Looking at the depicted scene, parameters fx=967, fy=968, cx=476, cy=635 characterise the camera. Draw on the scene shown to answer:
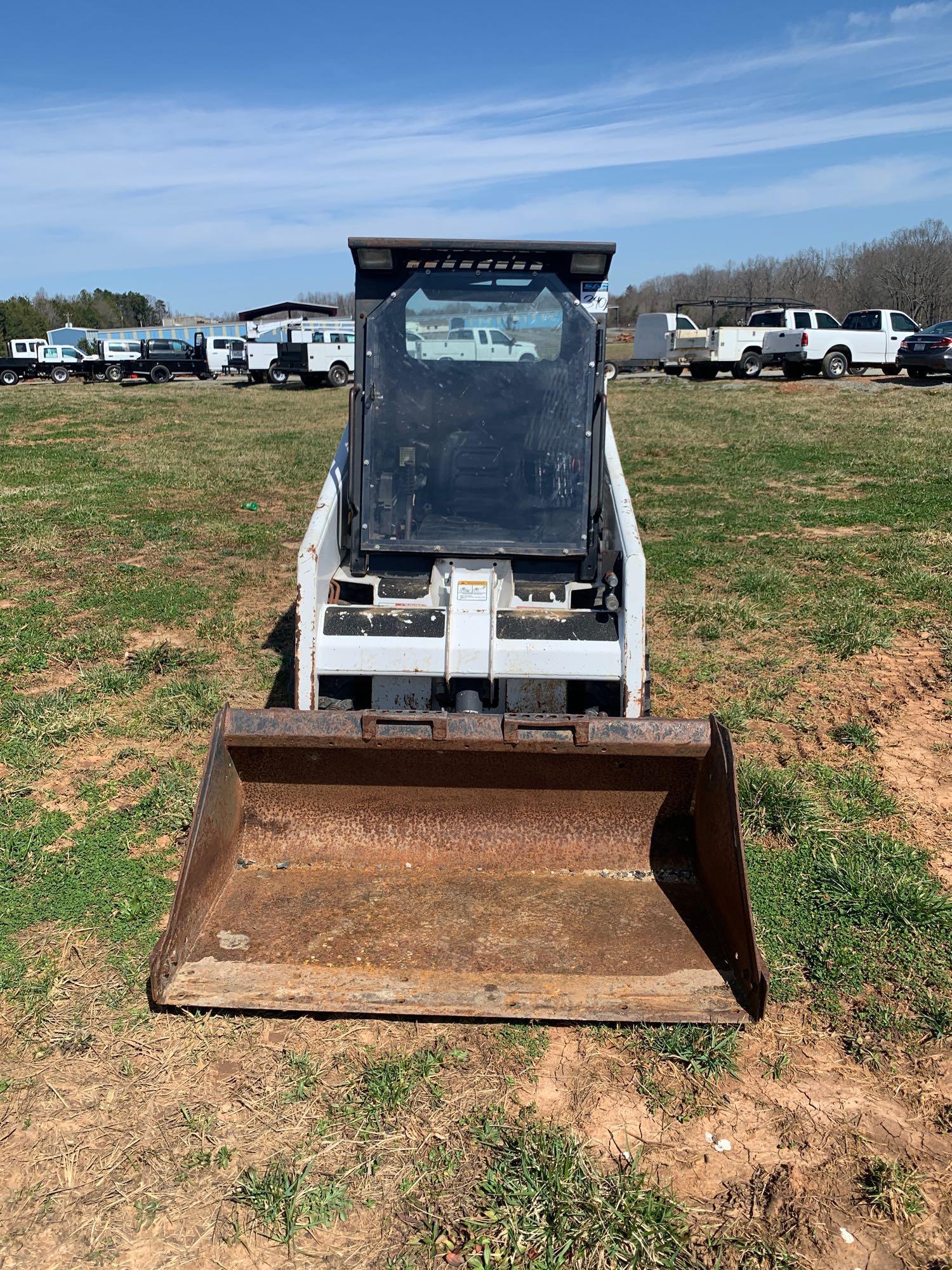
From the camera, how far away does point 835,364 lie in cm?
2488

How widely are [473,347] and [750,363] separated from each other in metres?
23.4

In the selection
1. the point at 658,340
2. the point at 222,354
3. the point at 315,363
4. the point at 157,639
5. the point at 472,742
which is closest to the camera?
the point at 472,742

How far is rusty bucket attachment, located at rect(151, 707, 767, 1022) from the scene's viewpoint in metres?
2.97

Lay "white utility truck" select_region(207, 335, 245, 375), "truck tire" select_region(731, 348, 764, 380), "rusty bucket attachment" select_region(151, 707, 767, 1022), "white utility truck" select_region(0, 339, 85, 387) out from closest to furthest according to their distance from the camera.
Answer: "rusty bucket attachment" select_region(151, 707, 767, 1022) < "truck tire" select_region(731, 348, 764, 380) < "white utility truck" select_region(0, 339, 85, 387) < "white utility truck" select_region(207, 335, 245, 375)

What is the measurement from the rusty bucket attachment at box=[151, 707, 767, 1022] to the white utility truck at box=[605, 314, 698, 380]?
25.2 m

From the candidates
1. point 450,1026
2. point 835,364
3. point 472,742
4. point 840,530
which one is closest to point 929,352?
point 835,364

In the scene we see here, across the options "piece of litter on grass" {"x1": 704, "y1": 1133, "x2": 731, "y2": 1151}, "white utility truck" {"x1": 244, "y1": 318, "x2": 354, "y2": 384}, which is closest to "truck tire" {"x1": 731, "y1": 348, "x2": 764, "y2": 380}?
"white utility truck" {"x1": 244, "y1": 318, "x2": 354, "y2": 384}

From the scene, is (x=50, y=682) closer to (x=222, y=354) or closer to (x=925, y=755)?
(x=925, y=755)

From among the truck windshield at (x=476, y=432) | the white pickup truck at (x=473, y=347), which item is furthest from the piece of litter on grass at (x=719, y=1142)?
the white pickup truck at (x=473, y=347)

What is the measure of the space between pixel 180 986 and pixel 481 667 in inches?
64.1

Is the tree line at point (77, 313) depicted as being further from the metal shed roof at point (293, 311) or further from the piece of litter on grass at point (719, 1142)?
the piece of litter on grass at point (719, 1142)

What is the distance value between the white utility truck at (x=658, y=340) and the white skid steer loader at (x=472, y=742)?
2393 centimetres

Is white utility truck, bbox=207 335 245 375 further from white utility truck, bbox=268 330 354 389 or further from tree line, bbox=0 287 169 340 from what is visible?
tree line, bbox=0 287 169 340

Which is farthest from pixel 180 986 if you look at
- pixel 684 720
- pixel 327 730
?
pixel 684 720
